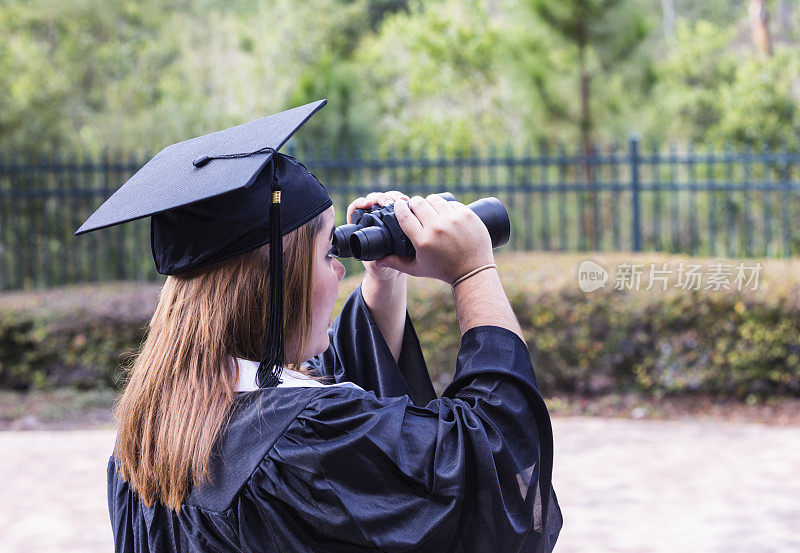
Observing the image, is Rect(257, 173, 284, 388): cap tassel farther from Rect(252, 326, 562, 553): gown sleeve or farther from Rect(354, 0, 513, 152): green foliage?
Rect(354, 0, 513, 152): green foliage

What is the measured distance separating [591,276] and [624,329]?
477mm

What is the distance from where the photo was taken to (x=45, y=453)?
5.82 meters

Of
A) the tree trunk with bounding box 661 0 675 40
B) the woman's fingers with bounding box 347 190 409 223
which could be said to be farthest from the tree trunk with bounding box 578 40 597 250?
the tree trunk with bounding box 661 0 675 40

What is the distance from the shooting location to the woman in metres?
1.26

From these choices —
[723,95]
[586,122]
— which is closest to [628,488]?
[586,122]

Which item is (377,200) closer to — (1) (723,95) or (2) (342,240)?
(2) (342,240)

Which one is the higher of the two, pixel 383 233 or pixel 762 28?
pixel 762 28

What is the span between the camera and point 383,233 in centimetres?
144

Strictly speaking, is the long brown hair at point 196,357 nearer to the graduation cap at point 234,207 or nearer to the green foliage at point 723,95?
the graduation cap at point 234,207

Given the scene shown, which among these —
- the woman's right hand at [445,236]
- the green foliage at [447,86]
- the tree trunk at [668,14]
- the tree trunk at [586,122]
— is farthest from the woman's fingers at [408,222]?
the tree trunk at [668,14]

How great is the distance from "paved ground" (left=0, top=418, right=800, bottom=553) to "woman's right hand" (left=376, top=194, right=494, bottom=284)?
9.34ft

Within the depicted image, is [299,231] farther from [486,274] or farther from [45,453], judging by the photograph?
[45,453]

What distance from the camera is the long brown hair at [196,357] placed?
1.29 meters

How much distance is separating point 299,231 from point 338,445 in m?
0.33
